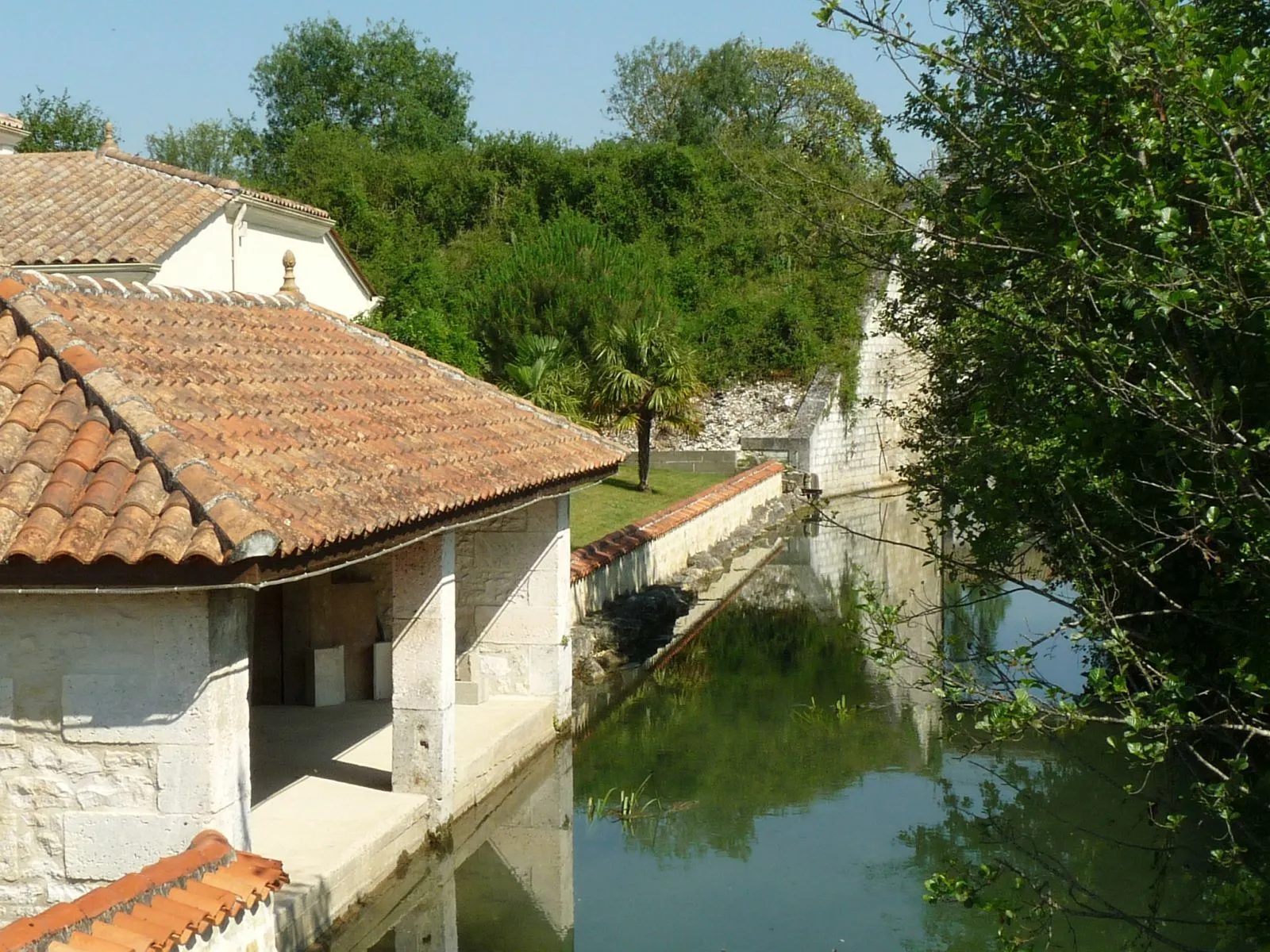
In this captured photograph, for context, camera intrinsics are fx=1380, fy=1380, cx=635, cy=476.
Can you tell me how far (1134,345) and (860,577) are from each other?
45.7 ft

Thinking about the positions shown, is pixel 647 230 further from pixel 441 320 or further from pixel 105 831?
pixel 105 831

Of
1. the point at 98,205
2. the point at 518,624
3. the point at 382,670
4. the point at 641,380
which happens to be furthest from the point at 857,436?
the point at 382,670

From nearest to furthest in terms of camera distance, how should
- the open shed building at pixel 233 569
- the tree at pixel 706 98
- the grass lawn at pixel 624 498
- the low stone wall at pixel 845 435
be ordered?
the open shed building at pixel 233 569, the grass lawn at pixel 624 498, the low stone wall at pixel 845 435, the tree at pixel 706 98

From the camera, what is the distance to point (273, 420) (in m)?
8.35

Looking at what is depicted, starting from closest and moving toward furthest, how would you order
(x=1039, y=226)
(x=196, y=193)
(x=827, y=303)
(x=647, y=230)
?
1. (x=1039, y=226)
2. (x=196, y=193)
3. (x=827, y=303)
4. (x=647, y=230)

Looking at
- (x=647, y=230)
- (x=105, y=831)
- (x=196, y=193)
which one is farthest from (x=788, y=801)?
(x=647, y=230)

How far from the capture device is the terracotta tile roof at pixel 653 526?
16483 mm

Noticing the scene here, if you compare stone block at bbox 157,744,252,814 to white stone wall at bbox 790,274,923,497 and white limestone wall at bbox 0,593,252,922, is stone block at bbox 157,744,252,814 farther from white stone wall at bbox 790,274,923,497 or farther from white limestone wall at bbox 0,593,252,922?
white stone wall at bbox 790,274,923,497

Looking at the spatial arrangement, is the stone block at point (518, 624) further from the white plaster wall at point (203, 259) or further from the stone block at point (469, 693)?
the white plaster wall at point (203, 259)

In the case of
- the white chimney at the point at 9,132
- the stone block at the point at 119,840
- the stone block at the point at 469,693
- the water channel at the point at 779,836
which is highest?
the white chimney at the point at 9,132

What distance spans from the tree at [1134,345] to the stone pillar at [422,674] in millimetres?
4056

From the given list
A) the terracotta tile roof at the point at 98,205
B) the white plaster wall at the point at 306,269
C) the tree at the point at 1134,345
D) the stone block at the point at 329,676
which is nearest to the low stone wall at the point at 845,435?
the white plaster wall at the point at 306,269

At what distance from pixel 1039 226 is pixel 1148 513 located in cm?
130

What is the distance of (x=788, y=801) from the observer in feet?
36.9
